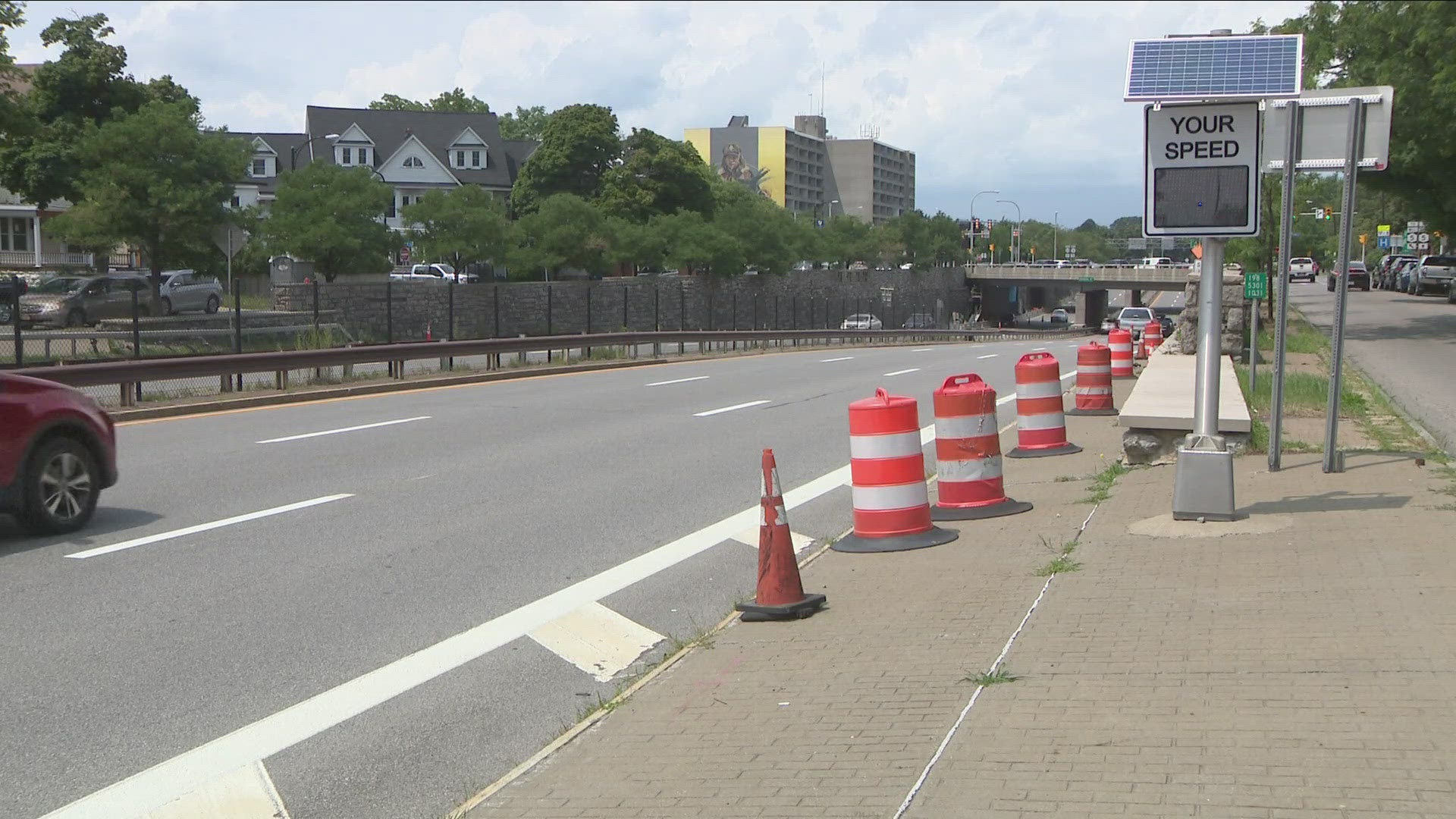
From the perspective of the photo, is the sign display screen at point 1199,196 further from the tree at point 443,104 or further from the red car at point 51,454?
the tree at point 443,104

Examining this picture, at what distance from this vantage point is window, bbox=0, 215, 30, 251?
219 feet

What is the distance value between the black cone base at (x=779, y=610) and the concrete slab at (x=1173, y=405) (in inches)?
140

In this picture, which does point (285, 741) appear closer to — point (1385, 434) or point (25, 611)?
point (25, 611)

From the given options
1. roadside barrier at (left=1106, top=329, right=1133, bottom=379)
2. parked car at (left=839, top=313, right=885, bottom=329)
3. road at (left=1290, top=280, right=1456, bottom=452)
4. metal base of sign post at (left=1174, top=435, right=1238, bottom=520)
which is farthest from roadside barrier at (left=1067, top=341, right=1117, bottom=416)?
parked car at (left=839, top=313, right=885, bottom=329)

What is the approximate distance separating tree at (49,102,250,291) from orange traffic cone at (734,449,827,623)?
38.1m

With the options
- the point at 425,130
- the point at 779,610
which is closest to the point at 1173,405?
the point at 779,610

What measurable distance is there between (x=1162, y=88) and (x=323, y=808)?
6.43 meters

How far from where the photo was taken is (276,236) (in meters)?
43.7

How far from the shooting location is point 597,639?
282 inches

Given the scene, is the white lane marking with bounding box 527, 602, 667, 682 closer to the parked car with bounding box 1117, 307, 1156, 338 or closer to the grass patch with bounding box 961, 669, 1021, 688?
the grass patch with bounding box 961, 669, 1021, 688

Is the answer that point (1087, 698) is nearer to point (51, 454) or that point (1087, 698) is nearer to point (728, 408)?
point (51, 454)

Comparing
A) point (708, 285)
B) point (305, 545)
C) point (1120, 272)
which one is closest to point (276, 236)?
point (708, 285)

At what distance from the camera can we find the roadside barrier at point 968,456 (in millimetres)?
9797

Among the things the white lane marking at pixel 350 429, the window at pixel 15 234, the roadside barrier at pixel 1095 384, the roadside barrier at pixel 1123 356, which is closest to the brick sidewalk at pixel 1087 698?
the white lane marking at pixel 350 429
